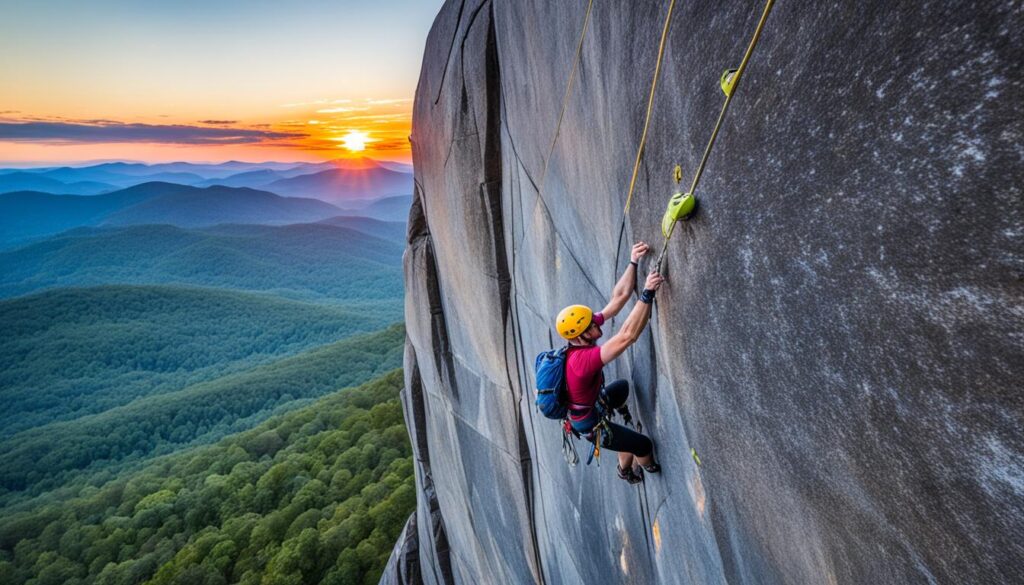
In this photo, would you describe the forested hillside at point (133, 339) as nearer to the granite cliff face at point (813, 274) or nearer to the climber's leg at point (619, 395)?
the climber's leg at point (619, 395)

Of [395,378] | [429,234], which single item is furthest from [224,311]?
[429,234]

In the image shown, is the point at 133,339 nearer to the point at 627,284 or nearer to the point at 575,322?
the point at 575,322

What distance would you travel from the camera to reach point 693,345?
3.23 metres

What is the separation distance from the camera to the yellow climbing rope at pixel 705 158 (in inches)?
93.5

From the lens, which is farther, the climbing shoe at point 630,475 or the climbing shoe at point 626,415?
the climbing shoe at point 626,415

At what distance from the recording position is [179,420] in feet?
288

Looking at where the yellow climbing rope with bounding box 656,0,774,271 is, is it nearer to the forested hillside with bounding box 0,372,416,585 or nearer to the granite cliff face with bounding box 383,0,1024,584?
the granite cliff face with bounding box 383,0,1024,584

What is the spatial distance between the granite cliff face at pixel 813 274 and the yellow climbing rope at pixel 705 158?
5 centimetres

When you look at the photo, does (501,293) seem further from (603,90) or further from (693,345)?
(693,345)

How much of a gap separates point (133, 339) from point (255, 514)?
134652 mm

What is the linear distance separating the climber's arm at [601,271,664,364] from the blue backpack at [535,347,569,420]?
61 centimetres

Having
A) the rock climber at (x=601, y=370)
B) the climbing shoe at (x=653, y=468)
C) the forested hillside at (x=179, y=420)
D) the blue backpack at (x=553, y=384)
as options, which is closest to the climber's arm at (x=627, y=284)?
the rock climber at (x=601, y=370)

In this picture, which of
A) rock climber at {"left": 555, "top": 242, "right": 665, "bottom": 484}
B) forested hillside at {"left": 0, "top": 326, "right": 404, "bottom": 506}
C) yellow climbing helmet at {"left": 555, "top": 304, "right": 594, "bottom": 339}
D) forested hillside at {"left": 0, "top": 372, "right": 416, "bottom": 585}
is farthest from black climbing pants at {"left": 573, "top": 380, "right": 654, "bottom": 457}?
forested hillside at {"left": 0, "top": 326, "right": 404, "bottom": 506}

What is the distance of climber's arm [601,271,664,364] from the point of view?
138 inches
